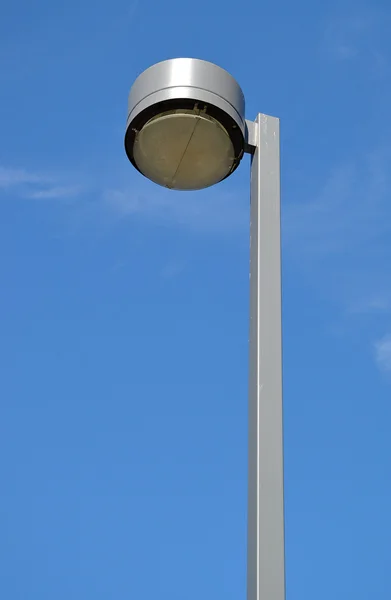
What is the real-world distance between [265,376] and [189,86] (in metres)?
1.32

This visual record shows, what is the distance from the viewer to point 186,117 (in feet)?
12.4

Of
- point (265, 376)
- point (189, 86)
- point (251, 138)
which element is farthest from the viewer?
point (251, 138)

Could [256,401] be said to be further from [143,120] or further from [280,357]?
[143,120]

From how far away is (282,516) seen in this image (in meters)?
3.00

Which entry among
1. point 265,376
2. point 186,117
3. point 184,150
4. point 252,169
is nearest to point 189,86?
point 186,117

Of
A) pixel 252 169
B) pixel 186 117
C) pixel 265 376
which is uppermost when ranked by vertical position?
pixel 186 117

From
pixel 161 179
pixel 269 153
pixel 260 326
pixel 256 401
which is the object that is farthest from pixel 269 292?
pixel 161 179

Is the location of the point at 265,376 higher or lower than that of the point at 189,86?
lower

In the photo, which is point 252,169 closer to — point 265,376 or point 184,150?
point 184,150

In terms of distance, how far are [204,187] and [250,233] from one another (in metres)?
0.59

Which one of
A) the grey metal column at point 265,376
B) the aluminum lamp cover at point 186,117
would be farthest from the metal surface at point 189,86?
the grey metal column at point 265,376

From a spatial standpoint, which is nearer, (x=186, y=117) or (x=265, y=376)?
(x=265, y=376)

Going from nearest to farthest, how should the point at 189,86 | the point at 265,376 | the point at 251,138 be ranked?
the point at 265,376 < the point at 189,86 < the point at 251,138

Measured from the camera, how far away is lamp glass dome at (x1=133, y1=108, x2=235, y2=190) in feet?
12.5
